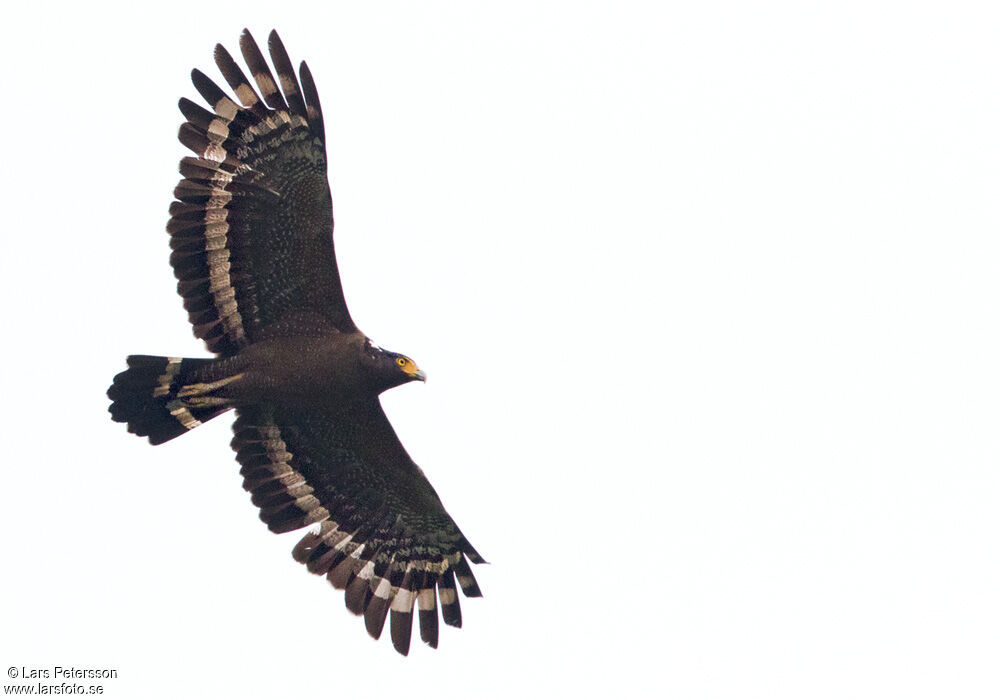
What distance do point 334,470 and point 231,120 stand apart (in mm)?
3785

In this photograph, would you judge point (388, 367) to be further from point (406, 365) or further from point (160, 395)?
point (160, 395)

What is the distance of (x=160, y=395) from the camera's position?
15.1 m

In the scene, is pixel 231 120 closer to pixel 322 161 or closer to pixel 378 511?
pixel 322 161

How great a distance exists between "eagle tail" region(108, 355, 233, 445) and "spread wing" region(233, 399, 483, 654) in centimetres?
65

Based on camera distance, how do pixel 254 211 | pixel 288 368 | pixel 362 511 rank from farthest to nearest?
1. pixel 362 511
2. pixel 288 368
3. pixel 254 211

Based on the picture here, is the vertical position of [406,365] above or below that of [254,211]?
below

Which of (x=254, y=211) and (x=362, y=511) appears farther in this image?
(x=362, y=511)

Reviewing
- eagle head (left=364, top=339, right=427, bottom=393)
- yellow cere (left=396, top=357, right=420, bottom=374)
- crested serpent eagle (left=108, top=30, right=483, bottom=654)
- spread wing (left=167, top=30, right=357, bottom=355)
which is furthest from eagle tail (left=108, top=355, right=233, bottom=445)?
yellow cere (left=396, top=357, right=420, bottom=374)

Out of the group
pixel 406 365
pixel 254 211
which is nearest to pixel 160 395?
pixel 254 211

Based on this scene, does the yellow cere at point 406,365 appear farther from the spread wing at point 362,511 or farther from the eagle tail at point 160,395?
the eagle tail at point 160,395

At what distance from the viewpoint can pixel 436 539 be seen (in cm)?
1628

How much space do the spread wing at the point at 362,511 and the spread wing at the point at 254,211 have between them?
111 centimetres

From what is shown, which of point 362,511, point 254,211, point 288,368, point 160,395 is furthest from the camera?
point 362,511

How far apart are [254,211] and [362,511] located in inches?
136
